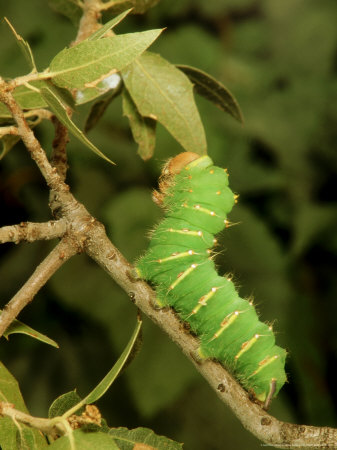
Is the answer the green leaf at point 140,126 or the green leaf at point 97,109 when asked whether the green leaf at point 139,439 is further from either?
the green leaf at point 97,109

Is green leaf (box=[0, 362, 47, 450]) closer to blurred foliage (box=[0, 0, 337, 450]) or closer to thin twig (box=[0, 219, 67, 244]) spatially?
thin twig (box=[0, 219, 67, 244])

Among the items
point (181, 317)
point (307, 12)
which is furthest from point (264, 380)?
point (307, 12)

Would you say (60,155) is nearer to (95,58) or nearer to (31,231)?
(31,231)

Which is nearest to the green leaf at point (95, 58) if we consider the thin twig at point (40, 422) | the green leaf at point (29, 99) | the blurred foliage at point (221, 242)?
the green leaf at point (29, 99)

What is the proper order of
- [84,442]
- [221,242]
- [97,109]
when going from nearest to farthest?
[84,442] → [97,109] → [221,242]

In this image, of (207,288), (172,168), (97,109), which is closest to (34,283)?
(207,288)

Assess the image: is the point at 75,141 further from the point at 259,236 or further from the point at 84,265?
the point at 259,236
